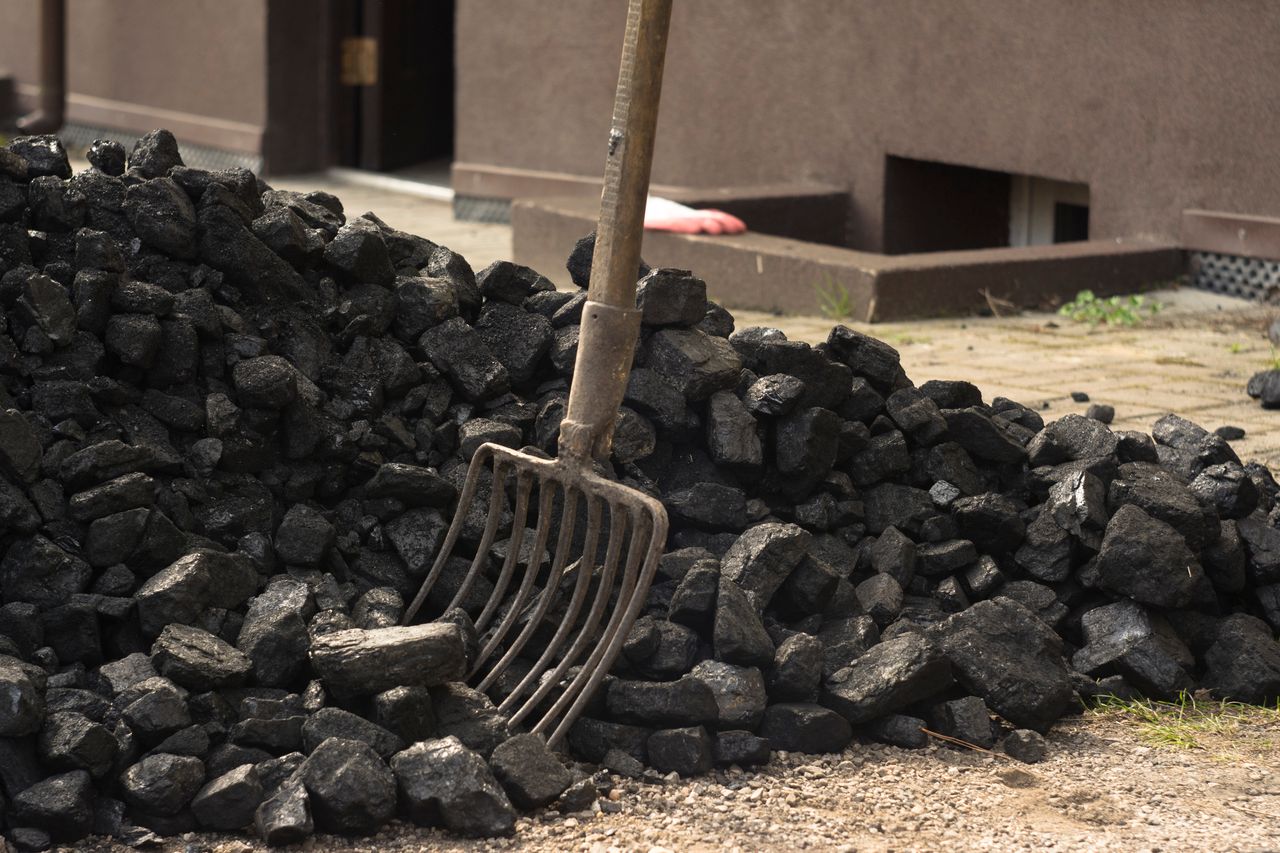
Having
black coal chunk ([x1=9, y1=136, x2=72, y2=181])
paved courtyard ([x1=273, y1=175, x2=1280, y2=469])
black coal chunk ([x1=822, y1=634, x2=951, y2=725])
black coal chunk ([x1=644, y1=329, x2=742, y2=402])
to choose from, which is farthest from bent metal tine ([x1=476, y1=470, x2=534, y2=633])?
paved courtyard ([x1=273, y1=175, x2=1280, y2=469])

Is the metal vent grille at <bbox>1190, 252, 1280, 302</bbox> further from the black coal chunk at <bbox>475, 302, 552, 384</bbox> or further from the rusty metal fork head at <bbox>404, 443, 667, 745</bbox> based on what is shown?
the rusty metal fork head at <bbox>404, 443, 667, 745</bbox>

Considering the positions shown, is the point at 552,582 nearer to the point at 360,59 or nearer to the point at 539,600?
the point at 539,600

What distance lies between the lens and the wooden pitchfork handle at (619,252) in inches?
132

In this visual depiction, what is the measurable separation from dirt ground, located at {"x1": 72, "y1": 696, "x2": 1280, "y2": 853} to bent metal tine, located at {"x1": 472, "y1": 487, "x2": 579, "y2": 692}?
46 cm

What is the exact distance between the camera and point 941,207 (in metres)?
8.89

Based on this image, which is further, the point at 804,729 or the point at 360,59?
the point at 360,59

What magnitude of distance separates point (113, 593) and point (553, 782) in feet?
3.52

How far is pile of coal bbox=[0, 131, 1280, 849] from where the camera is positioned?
2.94 m

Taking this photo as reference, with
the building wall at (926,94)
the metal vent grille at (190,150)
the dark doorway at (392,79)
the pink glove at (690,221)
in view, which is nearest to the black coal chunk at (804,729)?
the pink glove at (690,221)

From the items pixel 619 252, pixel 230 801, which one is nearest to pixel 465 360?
pixel 619 252

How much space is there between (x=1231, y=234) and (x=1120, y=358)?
1383mm

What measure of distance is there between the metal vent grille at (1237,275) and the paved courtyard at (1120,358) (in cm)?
8

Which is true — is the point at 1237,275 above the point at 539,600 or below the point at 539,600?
above

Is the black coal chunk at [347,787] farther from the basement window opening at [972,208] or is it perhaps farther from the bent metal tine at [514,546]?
the basement window opening at [972,208]
